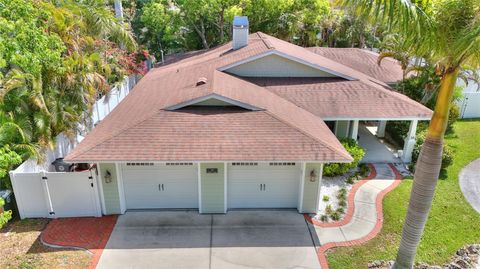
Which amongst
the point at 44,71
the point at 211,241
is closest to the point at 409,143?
the point at 211,241

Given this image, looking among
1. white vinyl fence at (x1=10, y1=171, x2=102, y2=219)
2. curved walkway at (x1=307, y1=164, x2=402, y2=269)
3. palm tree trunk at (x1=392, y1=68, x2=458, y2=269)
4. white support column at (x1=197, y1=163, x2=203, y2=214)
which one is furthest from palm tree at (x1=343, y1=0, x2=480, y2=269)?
white vinyl fence at (x1=10, y1=171, x2=102, y2=219)

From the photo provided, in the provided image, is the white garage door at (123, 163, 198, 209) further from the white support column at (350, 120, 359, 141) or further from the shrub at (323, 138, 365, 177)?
the white support column at (350, 120, 359, 141)

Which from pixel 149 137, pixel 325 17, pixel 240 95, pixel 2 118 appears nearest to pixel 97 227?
pixel 149 137

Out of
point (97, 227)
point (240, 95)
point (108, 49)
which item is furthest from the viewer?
point (108, 49)

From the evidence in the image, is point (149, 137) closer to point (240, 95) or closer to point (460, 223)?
point (240, 95)

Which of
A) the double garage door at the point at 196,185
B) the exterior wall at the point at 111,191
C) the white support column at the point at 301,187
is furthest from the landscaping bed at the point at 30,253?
the white support column at the point at 301,187

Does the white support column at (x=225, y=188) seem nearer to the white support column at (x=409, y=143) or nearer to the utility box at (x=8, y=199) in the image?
the utility box at (x=8, y=199)
